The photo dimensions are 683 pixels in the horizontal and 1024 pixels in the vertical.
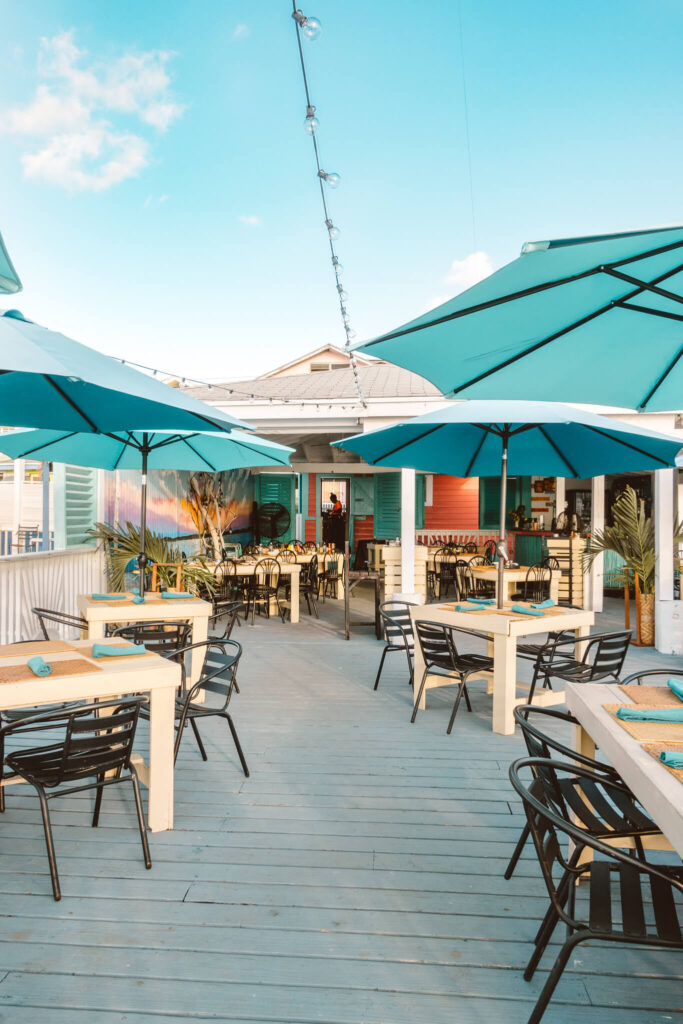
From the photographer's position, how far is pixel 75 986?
1.95 metres

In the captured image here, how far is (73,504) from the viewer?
732cm

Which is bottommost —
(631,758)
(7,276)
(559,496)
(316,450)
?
(631,758)

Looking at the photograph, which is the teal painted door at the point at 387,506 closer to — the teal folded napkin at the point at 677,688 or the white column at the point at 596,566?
the white column at the point at 596,566

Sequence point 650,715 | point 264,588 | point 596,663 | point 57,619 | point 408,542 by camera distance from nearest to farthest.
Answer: point 650,715 → point 596,663 → point 57,619 → point 408,542 → point 264,588

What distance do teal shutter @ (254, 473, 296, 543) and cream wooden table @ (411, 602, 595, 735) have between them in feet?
31.8

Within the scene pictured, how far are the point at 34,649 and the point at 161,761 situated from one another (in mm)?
1006

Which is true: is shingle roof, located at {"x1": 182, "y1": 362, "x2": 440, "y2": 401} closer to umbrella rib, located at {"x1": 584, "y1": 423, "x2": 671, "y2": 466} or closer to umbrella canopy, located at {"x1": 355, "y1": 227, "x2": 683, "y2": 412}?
umbrella rib, located at {"x1": 584, "y1": 423, "x2": 671, "y2": 466}

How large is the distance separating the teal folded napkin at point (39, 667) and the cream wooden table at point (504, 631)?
279cm

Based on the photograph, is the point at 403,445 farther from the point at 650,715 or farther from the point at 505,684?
the point at 650,715

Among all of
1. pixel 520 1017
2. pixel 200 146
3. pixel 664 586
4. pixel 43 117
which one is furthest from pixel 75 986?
pixel 43 117

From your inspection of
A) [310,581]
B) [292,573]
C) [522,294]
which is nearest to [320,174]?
[522,294]

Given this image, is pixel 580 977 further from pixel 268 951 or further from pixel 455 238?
pixel 455 238

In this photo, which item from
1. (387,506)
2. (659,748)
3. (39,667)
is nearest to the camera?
(659,748)

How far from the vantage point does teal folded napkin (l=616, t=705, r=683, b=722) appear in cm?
234
